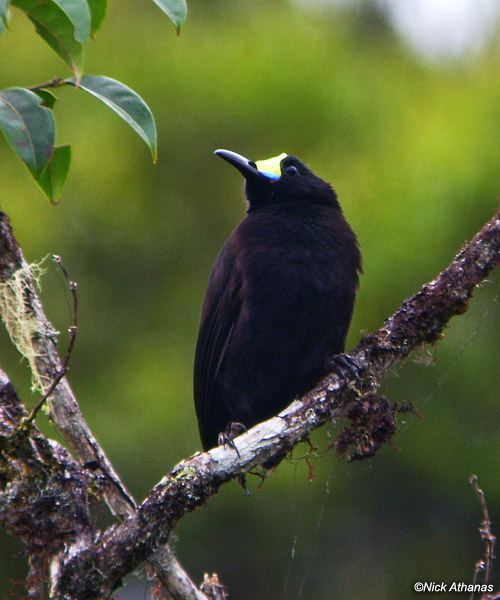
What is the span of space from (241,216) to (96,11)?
4.59 metres

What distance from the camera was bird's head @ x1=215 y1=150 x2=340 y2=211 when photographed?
3.83 m

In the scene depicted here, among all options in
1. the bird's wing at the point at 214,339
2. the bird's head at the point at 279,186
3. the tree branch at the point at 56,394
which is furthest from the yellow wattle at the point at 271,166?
the tree branch at the point at 56,394

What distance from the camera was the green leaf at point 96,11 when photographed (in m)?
2.37

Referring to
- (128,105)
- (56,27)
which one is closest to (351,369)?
(128,105)

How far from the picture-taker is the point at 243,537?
6152 mm

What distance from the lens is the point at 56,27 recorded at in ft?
7.61

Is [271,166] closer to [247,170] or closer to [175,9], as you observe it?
[247,170]

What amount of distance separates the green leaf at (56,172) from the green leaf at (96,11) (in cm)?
28

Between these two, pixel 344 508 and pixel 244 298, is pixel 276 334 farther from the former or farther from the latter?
pixel 344 508

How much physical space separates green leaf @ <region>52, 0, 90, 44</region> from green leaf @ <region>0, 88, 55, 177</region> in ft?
0.56

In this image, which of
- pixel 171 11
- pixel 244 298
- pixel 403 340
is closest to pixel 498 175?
pixel 244 298

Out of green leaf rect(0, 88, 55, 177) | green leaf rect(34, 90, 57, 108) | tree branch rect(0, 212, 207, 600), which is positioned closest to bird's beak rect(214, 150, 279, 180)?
tree branch rect(0, 212, 207, 600)

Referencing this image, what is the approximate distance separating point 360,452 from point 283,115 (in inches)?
184

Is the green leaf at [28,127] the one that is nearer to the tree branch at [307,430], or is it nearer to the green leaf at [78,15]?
the green leaf at [78,15]
